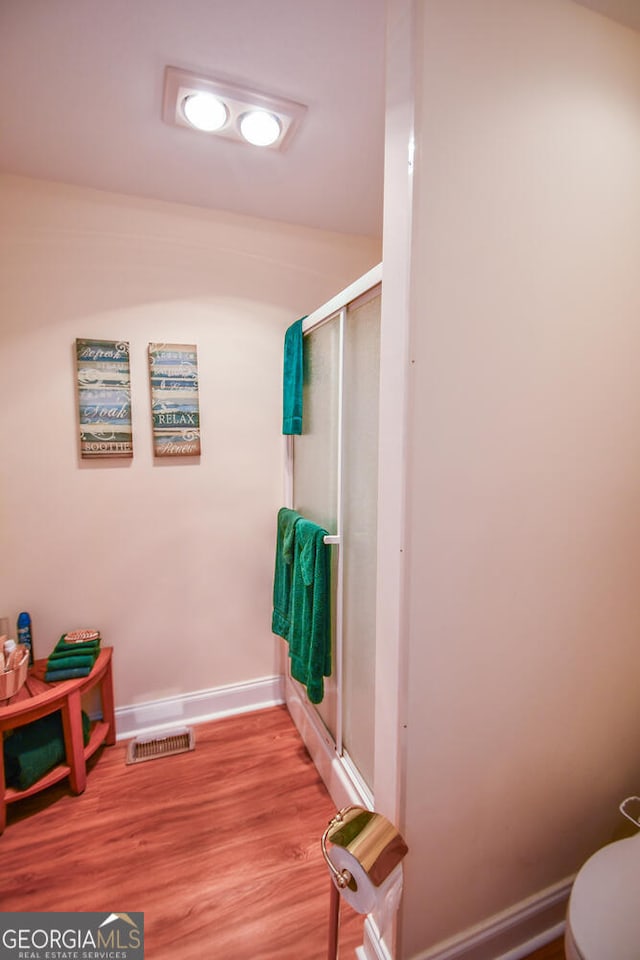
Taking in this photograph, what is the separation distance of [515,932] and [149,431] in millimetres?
2053

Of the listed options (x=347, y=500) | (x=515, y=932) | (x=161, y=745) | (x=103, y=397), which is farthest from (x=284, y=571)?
(x=515, y=932)

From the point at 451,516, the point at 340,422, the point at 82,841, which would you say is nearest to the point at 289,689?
the point at 82,841

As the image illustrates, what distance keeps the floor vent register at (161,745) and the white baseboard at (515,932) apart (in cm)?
109

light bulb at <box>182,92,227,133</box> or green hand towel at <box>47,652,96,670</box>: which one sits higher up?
light bulb at <box>182,92,227,133</box>

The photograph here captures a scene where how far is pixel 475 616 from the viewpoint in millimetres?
998

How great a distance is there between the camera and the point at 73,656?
1.67 m

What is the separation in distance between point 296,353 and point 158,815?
184cm

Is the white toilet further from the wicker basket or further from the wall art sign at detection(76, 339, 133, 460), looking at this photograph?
the wall art sign at detection(76, 339, 133, 460)

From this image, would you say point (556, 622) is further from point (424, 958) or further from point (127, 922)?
point (127, 922)

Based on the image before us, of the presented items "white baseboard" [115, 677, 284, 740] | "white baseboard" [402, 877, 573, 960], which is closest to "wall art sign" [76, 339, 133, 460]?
"white baseboard" [115, 677, 284, 740]

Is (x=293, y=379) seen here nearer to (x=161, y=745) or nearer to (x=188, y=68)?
(x=188, y=68)

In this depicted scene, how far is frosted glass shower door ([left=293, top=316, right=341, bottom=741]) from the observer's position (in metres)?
1.58
